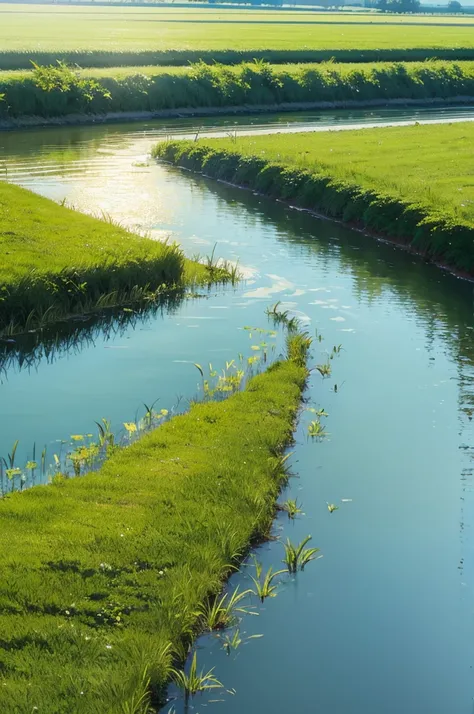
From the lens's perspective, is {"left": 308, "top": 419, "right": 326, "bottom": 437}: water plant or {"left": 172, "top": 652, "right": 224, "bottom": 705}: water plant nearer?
{"left": 172, "top": 652, "right": 224, "bottom": 705}: water plant

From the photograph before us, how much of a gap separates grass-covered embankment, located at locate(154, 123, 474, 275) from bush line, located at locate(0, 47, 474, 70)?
2742 cm

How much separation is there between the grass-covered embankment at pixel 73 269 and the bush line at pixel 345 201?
566 centimetres

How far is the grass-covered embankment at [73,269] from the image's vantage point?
18078mm

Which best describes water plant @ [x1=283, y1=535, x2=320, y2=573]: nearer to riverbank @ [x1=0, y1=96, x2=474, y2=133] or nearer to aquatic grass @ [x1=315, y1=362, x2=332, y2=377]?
aquatic grass @ [x1=315, y1=362, x2=332, y2=377]

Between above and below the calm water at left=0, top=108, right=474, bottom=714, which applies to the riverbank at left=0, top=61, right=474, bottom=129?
above

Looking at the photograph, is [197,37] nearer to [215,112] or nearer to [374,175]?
[215,112]

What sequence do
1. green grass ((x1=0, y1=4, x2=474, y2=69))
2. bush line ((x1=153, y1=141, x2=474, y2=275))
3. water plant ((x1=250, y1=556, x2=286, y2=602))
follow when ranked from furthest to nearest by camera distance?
1. green grass ((x1=0, y1=4, x2=474, y2=69))
2. bush line ((x1=153, y1=141, x2=474, y2=275))
3. water plant ((x1=250, y1=556, x2=286, y2=602))

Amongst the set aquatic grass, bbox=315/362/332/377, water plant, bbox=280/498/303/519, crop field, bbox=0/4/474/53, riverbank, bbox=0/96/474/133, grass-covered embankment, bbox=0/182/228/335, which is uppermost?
crop field, bbox=0/4/474/53

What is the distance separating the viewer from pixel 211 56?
70.7 metres

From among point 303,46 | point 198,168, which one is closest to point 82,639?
point 198,168

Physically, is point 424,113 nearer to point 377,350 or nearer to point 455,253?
point 455,253

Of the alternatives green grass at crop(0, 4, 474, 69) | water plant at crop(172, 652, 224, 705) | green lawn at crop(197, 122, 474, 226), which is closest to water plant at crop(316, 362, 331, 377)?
water plant at crop(172, 652, 224, 705)

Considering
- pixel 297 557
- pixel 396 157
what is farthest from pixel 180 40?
pixel 297 557

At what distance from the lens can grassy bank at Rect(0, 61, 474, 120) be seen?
5091 centimetres
